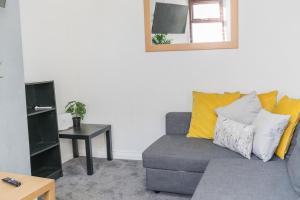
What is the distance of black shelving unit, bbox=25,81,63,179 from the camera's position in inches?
126

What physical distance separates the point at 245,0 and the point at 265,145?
153 cm

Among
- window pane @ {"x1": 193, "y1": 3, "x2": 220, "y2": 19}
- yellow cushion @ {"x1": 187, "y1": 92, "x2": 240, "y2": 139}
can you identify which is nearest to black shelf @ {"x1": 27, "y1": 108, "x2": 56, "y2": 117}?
yellow cushion @ {"x1": 187, "y1": 92, "x2": 240, "y2": 139}

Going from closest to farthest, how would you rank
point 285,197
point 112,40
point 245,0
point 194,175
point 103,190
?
point 285,197 < point 194,175 < point 103,190 < point 245,0 < point 112,40

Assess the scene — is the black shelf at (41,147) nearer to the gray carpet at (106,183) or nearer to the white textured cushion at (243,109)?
the gray carpet at (106,183)

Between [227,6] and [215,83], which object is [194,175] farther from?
[227,6]

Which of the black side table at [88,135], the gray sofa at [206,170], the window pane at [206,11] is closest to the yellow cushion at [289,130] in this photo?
the gray sofa at [206,170]

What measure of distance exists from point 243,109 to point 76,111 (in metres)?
1.87

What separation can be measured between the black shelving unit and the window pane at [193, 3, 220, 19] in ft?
5.46

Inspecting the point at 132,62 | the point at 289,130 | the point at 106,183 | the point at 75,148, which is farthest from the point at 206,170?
the point at 75,148

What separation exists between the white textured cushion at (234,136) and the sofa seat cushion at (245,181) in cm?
12

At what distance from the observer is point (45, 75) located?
3.90 meters

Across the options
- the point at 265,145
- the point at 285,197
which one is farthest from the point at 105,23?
the point at 285,197

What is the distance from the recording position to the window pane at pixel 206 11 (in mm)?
3184

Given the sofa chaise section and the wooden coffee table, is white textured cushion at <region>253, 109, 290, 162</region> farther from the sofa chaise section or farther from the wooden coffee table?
the wooden coffee table
